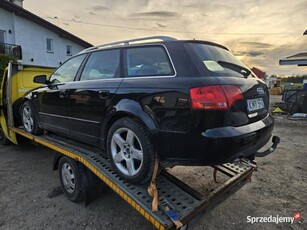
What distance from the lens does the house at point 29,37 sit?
15.6 m

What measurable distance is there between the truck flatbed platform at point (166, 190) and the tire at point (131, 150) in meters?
0.12

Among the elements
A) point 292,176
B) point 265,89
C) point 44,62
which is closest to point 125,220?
point 265,89

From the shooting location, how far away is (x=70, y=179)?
10.3 ft

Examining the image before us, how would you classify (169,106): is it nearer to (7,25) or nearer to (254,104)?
(254,104)

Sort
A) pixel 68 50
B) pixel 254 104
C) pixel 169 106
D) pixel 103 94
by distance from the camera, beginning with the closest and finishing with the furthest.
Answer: pixel 169 106 < pixel 254 104 < pixel 103 94 < pixel 68 50

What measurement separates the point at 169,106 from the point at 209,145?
50 cm

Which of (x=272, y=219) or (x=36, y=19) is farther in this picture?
(x=36, y=19)

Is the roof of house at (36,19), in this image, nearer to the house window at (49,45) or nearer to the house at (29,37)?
the house at (29,37)

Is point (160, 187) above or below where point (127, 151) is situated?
below

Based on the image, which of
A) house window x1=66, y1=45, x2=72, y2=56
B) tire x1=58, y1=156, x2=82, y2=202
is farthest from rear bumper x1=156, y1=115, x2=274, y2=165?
house window x1=66, y1=45, x2=72, y2=56

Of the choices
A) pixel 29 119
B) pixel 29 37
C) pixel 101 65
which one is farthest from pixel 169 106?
pixel 29 37

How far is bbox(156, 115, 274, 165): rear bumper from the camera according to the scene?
1.87 m

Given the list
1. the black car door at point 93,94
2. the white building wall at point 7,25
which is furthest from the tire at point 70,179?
the white building wall at point 7,25

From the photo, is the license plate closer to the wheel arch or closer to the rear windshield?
the rear windshield
